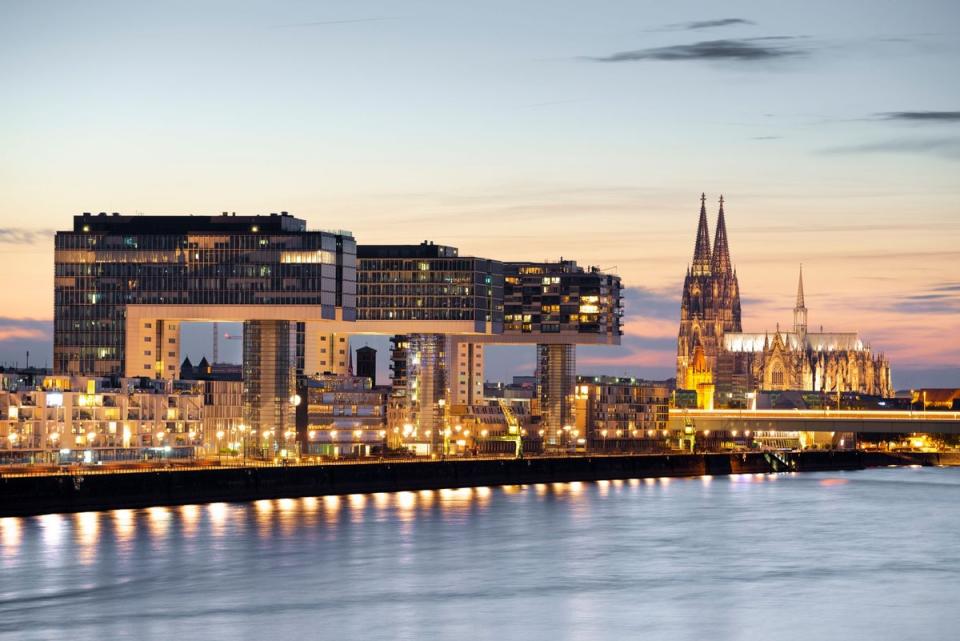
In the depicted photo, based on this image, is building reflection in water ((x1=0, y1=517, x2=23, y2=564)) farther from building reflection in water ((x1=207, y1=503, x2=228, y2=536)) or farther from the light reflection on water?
building reflection in water ((x1=207, y1=503, x2=228, y2=536))

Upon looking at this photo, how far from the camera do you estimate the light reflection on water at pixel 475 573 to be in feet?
291

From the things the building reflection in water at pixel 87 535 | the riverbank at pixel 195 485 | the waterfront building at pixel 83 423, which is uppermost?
the waterfront building at pixel 83 423

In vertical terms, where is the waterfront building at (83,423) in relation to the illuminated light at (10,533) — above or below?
above

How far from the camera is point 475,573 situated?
11006 cm

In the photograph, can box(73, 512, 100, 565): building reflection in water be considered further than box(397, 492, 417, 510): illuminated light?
No

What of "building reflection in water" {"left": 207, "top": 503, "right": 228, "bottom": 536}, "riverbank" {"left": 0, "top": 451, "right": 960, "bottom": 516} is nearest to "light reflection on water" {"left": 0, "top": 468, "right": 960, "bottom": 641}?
"building reflection in water" {"left": 207, "top": 503, "right": 228, "bottom": 536}

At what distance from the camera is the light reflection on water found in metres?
88.8

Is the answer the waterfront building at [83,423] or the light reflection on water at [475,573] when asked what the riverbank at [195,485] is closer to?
the light reflection on water at [475,573]

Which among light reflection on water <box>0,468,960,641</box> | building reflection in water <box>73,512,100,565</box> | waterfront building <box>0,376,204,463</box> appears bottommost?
light reflection on water <box>0,468,960,641</box>

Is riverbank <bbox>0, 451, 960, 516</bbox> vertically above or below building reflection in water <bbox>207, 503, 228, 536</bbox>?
above

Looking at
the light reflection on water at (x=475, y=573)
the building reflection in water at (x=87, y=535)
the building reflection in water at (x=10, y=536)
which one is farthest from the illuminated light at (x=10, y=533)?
the building reflection in water at (x=87, y=535)

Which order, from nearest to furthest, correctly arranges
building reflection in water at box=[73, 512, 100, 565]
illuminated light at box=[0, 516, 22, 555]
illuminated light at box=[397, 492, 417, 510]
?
building reflection in water at box=[73, 512, 100, 565], illuminated light at box=[0, 516, 22, 555], illuminated light at box=[397, 492, 417, 510]

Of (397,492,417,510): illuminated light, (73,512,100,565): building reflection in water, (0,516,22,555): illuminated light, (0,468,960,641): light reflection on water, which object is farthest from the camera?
(397,492,417,510): illuminated light

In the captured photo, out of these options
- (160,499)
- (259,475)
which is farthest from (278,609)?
(259,475)
